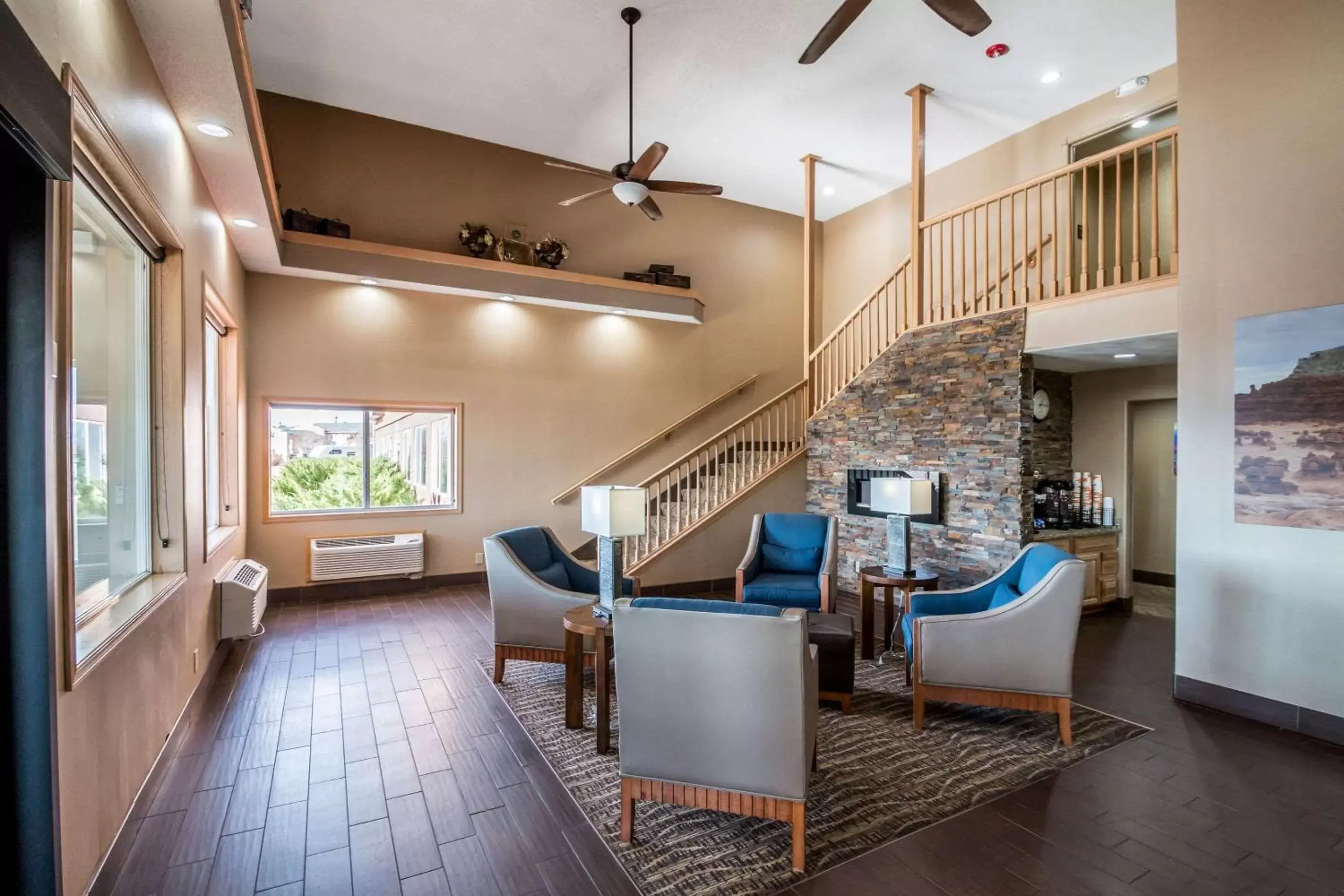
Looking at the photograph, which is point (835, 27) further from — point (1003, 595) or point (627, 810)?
point (627, 810)

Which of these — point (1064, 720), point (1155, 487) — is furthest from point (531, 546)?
point (1155, 487)

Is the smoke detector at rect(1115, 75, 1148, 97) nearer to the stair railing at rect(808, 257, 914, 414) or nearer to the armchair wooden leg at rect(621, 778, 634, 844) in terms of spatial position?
the stair railing at rect(808, 257, 914, 414)

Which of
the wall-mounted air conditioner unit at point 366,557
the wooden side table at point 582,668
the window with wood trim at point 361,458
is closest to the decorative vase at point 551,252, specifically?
the window with wood trim at point 361,458

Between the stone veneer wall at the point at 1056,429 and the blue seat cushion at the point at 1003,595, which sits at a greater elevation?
the stone veneer wall at the point at 1056,429

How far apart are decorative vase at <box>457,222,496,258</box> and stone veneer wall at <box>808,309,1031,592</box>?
4.26 metres

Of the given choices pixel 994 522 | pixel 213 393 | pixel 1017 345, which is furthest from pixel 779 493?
pixel 213 393

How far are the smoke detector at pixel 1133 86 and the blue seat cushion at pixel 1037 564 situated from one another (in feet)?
16.2

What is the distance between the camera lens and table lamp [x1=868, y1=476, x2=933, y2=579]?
461cm

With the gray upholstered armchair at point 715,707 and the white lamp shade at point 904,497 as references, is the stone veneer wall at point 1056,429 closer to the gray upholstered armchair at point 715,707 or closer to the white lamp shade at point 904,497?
the white lamp shade at point 904,497

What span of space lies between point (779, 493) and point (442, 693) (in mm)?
4517

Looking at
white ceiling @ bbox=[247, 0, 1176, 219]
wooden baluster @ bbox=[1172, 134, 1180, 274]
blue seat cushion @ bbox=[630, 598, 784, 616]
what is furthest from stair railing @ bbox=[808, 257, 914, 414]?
blue seat cushion @ bbox=[630, 598, 784, 616]

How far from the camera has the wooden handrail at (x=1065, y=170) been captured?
441 centimetres

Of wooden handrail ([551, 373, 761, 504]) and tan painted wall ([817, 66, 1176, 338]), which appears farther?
wooden handrail ([551, 373, 761, 504])

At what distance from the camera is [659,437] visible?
8148mm
